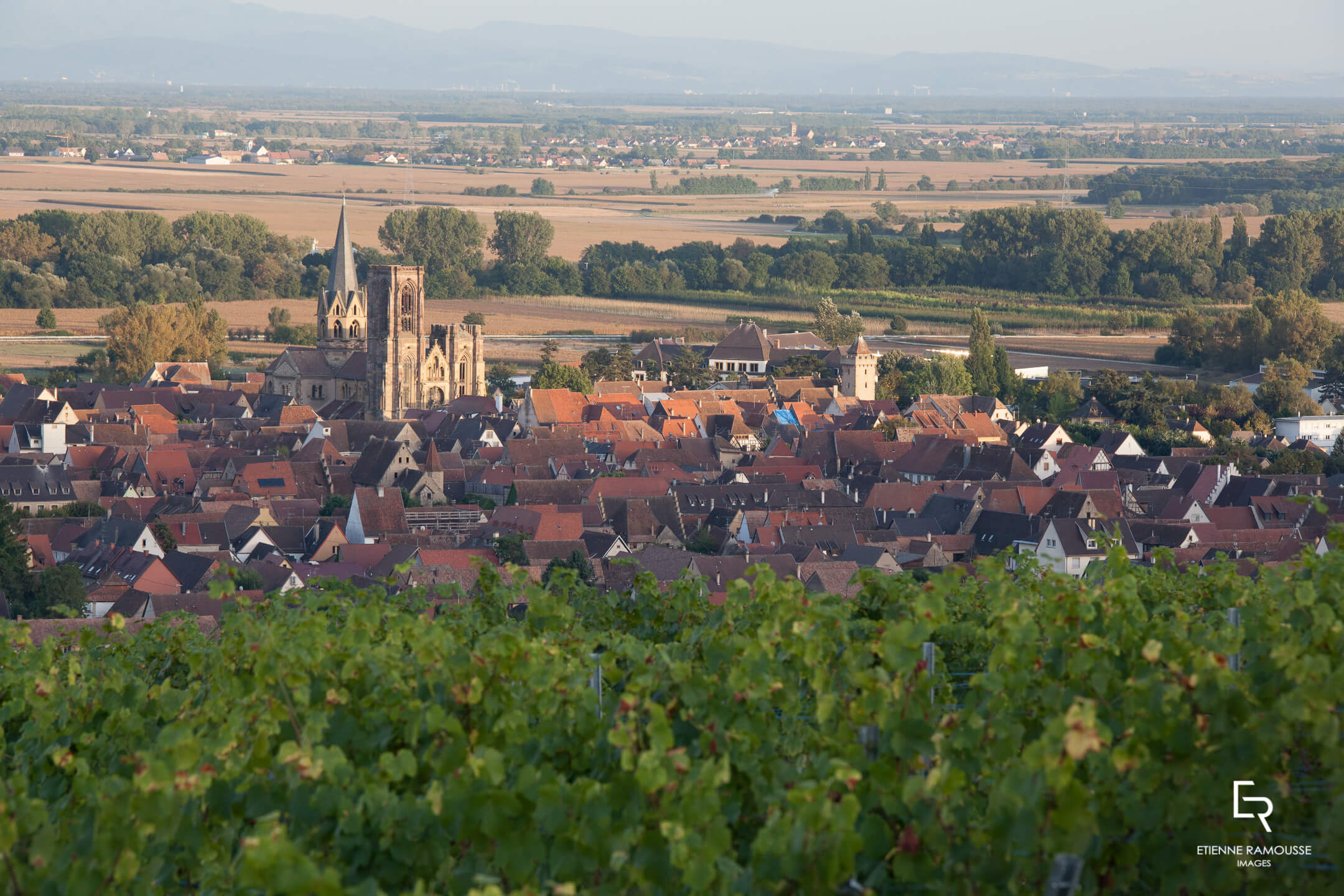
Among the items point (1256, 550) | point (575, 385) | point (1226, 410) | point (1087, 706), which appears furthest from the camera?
point (575, 385)

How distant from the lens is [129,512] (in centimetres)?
3972

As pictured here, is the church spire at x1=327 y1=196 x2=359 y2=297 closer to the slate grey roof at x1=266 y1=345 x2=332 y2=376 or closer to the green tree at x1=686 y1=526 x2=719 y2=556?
the slate grey roof at x1=266 y1=345 x2=332 y2=376

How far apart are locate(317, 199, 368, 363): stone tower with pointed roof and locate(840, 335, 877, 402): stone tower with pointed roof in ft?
69.1

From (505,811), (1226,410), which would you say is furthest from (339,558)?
(1226,410)

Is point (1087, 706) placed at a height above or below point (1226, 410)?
above

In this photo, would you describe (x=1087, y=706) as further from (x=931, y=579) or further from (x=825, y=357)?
(x=825, y=357)

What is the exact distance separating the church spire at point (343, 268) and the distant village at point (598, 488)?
25.7ft

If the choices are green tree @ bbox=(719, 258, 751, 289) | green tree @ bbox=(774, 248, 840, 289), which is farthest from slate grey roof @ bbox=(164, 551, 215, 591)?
green tree @ bbox=(774, 248, 840, 289)

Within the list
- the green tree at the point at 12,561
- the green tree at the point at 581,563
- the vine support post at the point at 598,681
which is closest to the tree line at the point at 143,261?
the green tree at the point at 12,561

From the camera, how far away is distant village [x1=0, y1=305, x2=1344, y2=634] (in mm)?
33719

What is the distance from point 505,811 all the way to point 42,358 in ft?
267

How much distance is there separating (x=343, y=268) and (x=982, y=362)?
2926 centimetres

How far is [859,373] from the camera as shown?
73.4m

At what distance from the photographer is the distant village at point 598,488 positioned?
33719mm
